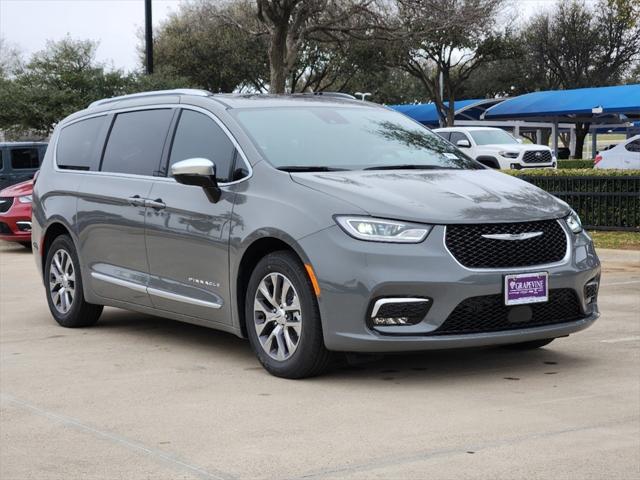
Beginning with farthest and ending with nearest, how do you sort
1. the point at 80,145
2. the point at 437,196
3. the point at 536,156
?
the point at 536,156 → the point at 80,145 → the point at 437,196

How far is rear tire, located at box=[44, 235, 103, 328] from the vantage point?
887 cm

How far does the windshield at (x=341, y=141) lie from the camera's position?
23.9 feet

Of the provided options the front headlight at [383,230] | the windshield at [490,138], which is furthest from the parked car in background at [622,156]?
the front headlight at [383,230]

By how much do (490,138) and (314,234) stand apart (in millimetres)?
25960

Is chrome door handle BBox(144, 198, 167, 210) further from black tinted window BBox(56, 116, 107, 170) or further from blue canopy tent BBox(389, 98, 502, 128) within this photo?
blue canopy tent BBox(389, 98, 502, 128)

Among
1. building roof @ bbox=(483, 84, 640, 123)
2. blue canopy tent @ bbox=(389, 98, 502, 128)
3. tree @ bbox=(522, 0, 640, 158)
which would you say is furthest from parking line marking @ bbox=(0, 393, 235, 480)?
tree @ bbox=(522, 0, 640, 158)

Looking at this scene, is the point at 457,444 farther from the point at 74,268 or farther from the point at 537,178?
the point at 537,178

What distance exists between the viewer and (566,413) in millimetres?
5785

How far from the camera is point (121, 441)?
5371mm

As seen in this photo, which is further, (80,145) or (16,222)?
(16,222)

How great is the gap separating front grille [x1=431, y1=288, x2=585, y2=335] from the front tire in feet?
2.29

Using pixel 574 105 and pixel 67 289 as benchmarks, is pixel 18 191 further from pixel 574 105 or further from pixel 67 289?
pixel 574 105

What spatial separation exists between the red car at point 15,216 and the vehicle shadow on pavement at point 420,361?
8.20 metres

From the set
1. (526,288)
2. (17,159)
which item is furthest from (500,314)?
(17,159)
